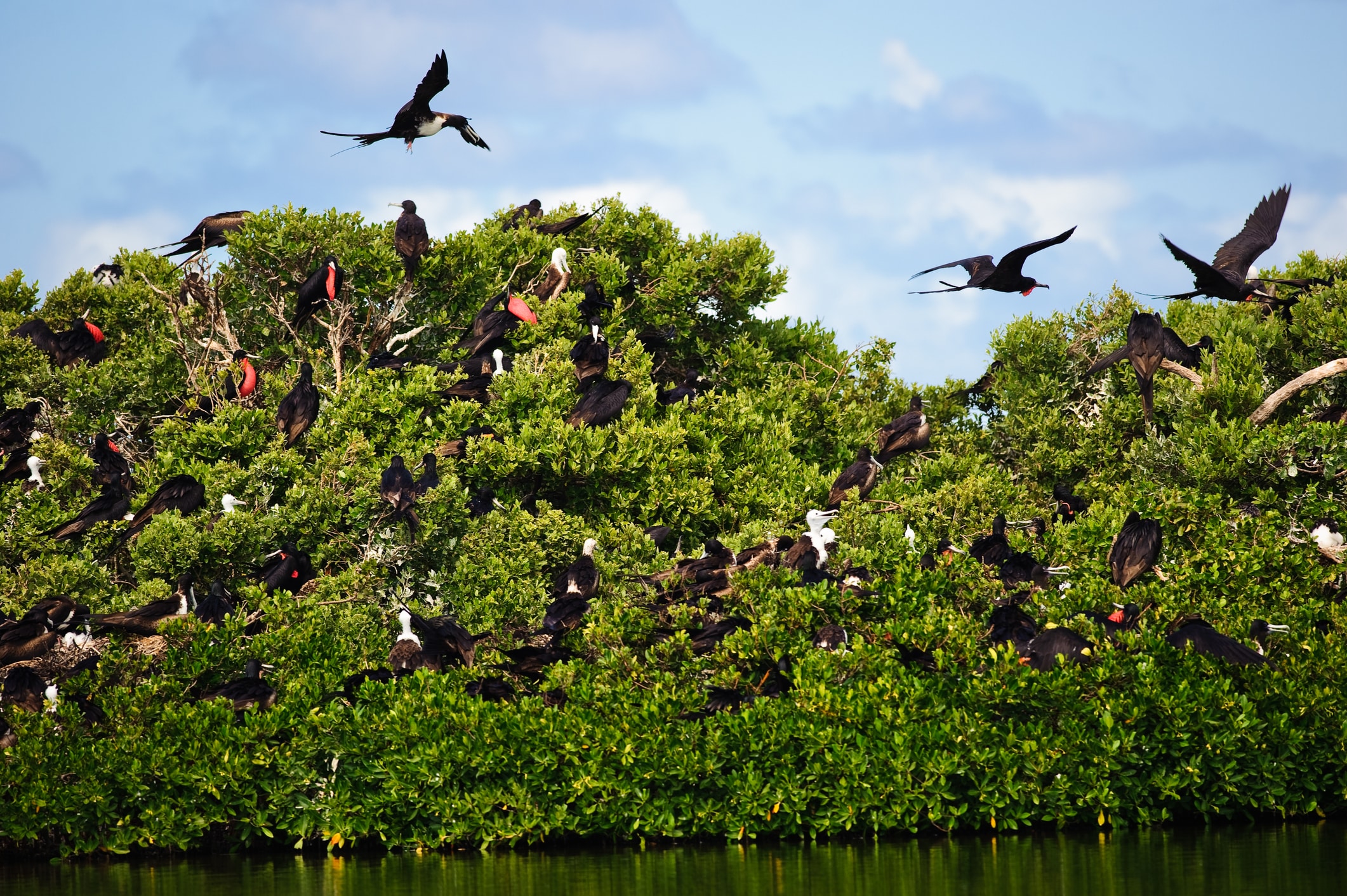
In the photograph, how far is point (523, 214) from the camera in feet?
58.4

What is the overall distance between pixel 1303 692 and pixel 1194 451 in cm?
388

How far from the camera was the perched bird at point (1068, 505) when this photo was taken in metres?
14.3

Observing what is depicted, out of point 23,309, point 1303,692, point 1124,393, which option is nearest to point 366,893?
point 1303,692

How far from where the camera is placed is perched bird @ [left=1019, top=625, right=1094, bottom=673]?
10.2 metres

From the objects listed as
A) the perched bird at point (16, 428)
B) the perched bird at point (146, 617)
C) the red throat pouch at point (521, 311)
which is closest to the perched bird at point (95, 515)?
the perched bird at point (146, 617)

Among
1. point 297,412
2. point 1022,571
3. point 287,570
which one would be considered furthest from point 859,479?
point 287,570

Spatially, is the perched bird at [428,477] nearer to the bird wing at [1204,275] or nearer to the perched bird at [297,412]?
the perched bird at [297,412]

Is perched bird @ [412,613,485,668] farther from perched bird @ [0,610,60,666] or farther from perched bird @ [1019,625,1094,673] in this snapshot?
perched bird @ [1019,625,1094,673]

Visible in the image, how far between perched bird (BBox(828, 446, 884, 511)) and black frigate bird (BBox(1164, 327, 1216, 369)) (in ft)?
10.6

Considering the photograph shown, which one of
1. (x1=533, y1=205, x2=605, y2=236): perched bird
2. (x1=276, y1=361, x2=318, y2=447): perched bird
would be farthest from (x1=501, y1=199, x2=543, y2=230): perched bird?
(x1=276, y1=361, x2=318, y2=447): perched bird

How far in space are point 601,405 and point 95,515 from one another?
5.10 m

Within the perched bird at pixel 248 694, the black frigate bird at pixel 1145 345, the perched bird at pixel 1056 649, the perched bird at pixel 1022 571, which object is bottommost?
the perched bird at pixel 248 694

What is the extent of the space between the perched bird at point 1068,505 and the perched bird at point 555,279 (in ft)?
20.6

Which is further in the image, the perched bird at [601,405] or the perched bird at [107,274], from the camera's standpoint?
the perched bird at [107,274]
